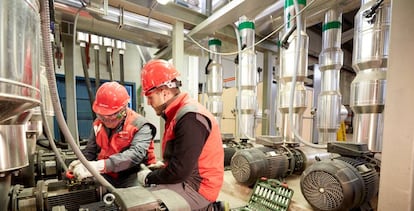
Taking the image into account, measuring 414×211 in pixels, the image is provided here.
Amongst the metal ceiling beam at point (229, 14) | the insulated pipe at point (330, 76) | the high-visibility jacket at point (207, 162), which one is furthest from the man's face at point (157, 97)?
the insulated pipe at point (330, 76)

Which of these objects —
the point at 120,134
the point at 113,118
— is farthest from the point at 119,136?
the point at 113,118

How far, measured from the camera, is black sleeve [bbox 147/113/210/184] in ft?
3.07

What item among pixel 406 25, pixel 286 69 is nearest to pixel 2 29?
pixel 406 25

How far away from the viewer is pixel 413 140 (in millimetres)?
688

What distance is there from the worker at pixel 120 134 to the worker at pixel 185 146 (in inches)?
9.7

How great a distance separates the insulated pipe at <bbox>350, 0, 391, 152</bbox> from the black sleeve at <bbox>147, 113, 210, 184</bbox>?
1.01 m

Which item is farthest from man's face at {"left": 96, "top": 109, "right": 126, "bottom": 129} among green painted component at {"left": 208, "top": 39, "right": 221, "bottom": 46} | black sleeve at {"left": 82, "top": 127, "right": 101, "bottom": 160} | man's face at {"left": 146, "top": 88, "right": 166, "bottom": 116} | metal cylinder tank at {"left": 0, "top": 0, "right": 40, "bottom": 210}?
green painted component at {"left": 208, "top": 39, "right": 221, "bottom": 46}

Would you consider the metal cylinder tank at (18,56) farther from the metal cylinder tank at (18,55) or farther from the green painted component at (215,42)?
the green painted component at (215,42)

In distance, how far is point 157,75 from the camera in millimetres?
1104

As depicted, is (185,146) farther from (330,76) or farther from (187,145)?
(330,76)

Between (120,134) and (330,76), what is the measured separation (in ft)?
6.01

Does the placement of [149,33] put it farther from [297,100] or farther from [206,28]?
[297,100]

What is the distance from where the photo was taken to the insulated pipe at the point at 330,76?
1.78m

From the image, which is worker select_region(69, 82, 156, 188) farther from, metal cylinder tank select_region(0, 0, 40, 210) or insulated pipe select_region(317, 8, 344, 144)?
insulated pipe select_region(317, 8, 344, 144)
